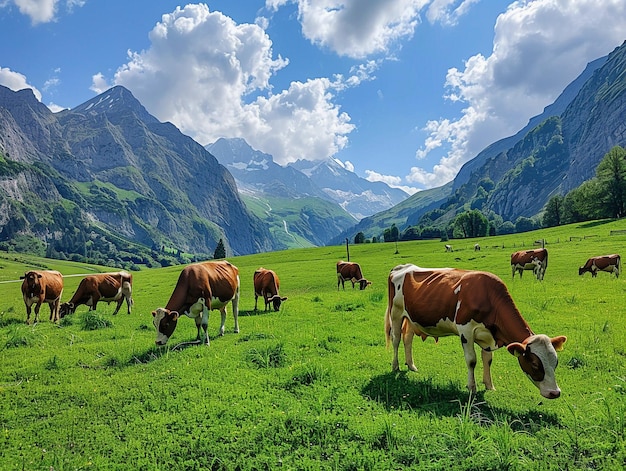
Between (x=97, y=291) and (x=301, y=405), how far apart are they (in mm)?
→ 20371

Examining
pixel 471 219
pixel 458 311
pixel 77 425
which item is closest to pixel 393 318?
pixel 458 311

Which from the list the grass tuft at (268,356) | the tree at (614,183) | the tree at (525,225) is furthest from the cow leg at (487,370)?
the tree at (525,225)

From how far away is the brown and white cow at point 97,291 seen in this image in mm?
22859

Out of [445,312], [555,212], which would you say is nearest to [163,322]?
[445,312]

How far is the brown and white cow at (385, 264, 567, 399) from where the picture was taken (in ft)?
22.8

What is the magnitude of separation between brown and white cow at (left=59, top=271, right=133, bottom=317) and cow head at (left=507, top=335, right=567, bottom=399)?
23437 millimetres

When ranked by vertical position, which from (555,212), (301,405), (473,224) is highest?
(555,212)

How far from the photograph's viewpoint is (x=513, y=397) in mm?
8016

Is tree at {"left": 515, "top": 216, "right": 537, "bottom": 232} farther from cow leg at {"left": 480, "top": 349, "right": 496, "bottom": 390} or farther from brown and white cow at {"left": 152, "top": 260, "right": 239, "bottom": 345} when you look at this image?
cow leg at {"left": 480, "top": 349, "right": 496, "bottom": 390}

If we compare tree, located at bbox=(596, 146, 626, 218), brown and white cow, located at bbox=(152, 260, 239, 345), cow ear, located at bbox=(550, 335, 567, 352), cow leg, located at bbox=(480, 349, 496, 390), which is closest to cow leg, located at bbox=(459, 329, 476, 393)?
cow leg, located at bbox=(480, 349, 496, 390)

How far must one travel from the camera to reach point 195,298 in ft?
43.0

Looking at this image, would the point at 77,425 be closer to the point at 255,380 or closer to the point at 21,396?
the point at 21,396

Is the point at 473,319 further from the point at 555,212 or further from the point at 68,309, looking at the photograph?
the point at 555,212

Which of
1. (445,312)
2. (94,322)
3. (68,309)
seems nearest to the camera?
(445,312)
